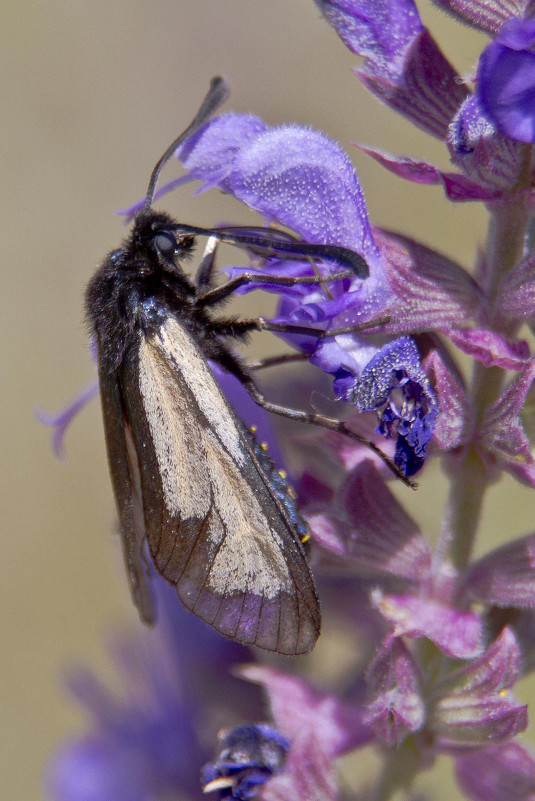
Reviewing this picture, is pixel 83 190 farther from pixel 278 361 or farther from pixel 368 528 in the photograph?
pixel 368 528

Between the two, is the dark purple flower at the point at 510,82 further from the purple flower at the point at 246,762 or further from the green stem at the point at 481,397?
the purple flower at the point at 246,762

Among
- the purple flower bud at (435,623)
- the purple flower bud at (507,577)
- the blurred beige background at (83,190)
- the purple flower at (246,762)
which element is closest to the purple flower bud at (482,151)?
the purple flower bud at (507,577)

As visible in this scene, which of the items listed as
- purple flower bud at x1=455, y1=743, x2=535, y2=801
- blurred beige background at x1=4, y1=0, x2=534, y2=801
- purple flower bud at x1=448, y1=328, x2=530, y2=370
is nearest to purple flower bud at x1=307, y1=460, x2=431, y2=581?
purple flower bud at x1=448, y1=328, x2=530, y2=370

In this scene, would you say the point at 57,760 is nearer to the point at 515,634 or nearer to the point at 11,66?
the point at 515,634

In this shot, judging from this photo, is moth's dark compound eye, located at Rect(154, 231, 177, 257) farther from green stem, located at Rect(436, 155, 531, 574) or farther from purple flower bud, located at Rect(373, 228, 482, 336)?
green stem, located at Rect(436, 155, 531, 574)

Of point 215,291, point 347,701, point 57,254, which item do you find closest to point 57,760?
point 347,701

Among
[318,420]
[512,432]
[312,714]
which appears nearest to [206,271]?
[318,420]
